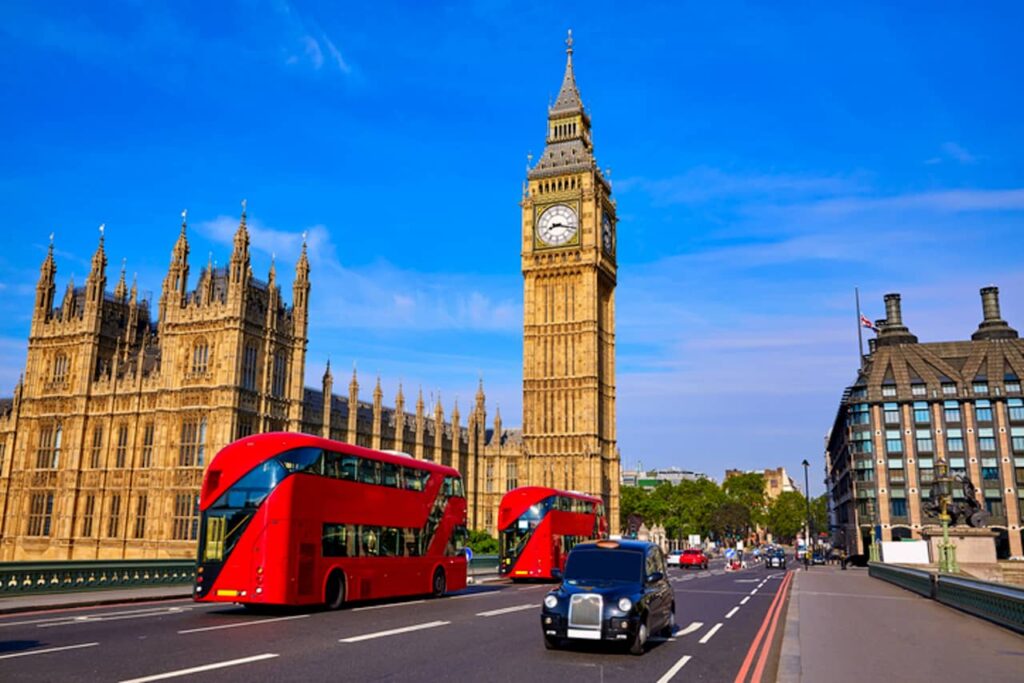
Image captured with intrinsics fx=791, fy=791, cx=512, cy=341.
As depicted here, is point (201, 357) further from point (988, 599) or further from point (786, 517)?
point (786, 517)

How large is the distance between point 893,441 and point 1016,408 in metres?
13.3

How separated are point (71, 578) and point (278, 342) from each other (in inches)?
1289

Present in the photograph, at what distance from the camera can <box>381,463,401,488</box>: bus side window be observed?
23.9 m

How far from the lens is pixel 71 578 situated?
25.1 metres

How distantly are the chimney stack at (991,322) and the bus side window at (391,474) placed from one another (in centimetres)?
9803

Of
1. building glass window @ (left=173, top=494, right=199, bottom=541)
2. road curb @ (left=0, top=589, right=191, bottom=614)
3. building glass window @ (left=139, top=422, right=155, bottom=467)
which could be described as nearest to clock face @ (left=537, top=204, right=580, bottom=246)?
building glass window @ (left=139, top=422, right=155, bottom=467)

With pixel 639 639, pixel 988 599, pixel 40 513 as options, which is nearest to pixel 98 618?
pixel 639 639

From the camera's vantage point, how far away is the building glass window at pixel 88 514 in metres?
55.9

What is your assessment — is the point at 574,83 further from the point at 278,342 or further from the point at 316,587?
the point at 316,587

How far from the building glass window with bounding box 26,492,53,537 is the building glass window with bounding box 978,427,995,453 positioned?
302 ft

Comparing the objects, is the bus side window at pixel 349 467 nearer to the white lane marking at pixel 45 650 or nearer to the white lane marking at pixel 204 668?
the white lane marking at pixel 45 650

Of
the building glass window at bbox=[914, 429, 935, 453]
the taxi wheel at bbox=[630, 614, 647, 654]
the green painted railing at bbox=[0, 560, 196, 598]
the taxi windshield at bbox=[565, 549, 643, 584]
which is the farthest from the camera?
the building glass window at bbox=[914, 429, 935, 453]

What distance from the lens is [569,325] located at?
89438 millimetres

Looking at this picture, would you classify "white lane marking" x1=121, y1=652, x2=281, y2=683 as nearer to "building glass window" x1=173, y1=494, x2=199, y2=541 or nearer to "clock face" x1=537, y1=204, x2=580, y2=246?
"building glass window" x1=173, y1=494, x2=199, y2=541
